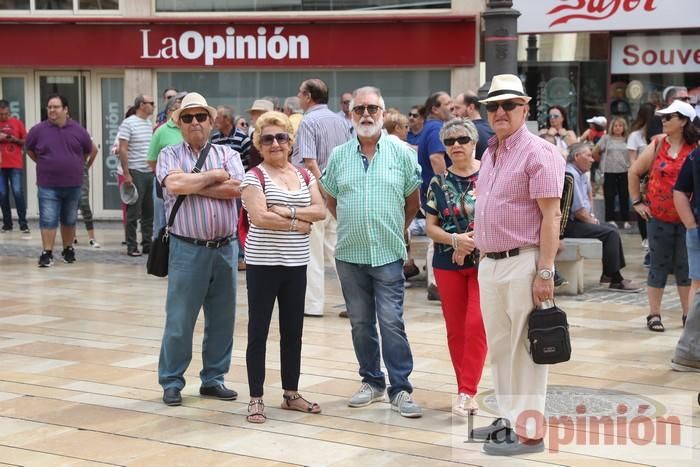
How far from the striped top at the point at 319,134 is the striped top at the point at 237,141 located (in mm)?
2360

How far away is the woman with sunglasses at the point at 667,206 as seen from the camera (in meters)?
9.12

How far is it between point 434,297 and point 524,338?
203 inches

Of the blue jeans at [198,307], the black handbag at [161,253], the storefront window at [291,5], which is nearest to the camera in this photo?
the blue jeans at [198,307]

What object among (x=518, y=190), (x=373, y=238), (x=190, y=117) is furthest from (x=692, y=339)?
(x=190, y=117)

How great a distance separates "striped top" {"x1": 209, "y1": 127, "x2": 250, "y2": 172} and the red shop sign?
6654 mm

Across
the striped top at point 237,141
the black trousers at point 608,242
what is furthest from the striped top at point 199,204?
the black trousers at point 608,242

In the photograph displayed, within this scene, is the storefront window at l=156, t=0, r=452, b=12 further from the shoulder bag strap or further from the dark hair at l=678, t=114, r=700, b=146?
the shoulder bag strap

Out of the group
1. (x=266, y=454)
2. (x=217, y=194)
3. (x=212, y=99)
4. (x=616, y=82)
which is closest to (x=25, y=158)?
(x=212, y=99)

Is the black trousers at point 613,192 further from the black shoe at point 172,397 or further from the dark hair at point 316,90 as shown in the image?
the black shoe at point 172,397

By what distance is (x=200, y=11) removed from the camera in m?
19.3

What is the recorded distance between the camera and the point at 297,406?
267 inches

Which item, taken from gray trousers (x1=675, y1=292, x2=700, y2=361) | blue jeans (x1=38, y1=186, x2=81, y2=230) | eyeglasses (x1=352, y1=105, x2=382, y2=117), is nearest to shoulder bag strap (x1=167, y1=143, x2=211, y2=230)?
eyeglasses (x1=352, y1=105, x2=382, y2=117)

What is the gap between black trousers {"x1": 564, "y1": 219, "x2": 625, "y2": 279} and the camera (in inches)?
463

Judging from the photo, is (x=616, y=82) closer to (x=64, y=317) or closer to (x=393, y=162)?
(x=64, y=317)
